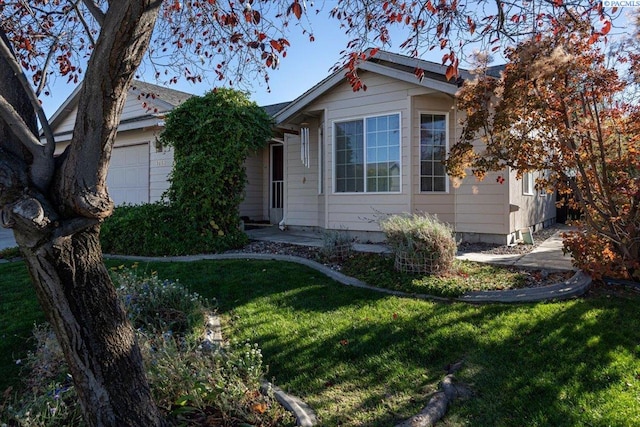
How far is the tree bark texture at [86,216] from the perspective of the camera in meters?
1.96

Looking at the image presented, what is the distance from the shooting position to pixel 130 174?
14023 millimetres

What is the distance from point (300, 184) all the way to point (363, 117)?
9.82 feet

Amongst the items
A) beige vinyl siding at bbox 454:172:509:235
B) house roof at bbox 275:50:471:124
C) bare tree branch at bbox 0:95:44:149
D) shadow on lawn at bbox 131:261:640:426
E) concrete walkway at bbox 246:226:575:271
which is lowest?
shadow on lawn at bbox 131:261:640:426

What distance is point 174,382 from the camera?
9.52ft

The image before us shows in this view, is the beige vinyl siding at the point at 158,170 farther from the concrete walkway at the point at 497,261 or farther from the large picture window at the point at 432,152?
the large picture window at the point at 432,152

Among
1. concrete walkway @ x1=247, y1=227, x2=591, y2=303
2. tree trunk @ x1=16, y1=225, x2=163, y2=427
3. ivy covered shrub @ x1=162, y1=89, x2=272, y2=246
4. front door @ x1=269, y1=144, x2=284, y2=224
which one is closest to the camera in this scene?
tree trunk @ x1=16, y1=225, x2=163, y2=427

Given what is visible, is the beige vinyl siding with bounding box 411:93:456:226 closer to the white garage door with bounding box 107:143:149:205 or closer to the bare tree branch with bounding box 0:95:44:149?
the bare tree branch with bounding box 0:95:44:149

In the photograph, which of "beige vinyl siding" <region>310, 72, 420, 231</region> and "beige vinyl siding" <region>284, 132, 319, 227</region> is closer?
"beige vinyl siding" <region>310, 72, 420, 231</region>

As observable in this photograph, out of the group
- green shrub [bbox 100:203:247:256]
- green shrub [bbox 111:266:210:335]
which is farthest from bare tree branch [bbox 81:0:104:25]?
green shrub [bbox 100:203:247:256]

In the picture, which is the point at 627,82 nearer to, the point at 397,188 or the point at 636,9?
the point at 636,9

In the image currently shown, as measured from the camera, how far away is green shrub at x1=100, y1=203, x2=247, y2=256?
870cm

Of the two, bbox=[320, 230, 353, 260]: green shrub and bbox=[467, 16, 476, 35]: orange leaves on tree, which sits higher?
bbox=[467, 16, 476, 35]: orange leaves on tree

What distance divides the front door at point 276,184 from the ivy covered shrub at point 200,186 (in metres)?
3.68

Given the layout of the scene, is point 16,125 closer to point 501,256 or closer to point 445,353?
point 445,353
